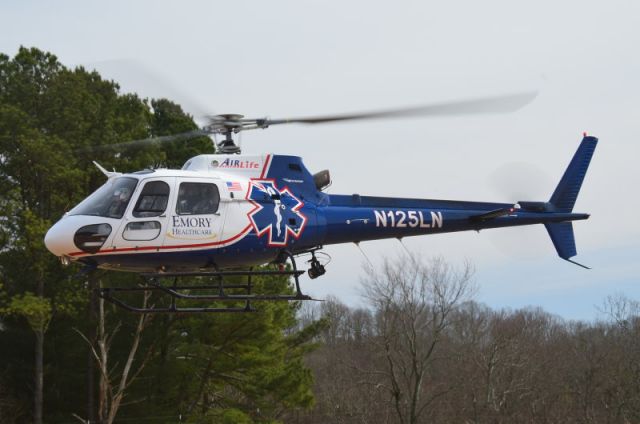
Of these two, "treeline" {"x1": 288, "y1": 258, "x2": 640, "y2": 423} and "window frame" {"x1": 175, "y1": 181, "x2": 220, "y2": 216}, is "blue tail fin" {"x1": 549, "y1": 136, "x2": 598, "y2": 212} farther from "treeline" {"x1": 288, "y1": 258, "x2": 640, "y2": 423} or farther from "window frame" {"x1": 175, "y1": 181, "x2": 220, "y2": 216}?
"treeline" {"x1": 288, "y1": 258, "x2": 640, "y2": 423}

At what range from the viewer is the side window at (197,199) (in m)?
12.3

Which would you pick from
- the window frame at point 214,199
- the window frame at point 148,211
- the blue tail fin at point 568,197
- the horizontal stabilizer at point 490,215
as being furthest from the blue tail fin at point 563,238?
the window frame at point 148,211

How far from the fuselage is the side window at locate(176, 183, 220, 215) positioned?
1cm

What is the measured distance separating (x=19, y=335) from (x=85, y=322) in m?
2.85

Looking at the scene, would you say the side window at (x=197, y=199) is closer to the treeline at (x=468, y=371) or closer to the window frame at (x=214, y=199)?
the window frame at (x=214, y=199)

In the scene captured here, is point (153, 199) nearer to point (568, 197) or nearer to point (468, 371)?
point (568, 197)

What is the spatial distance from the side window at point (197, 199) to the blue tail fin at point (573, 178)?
24.2 ft

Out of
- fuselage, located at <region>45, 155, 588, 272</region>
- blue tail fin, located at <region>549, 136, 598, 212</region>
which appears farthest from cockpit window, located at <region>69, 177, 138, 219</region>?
blue tail fin, located at <region>549, 136, 598, 212</region>

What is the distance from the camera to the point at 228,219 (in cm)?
1262

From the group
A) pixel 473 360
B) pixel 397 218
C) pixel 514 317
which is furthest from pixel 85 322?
pixel 514 317

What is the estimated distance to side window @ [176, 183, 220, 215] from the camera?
40.5ft

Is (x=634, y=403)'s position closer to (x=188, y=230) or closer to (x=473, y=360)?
(x=473, y=360)

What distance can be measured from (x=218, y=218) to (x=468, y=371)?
4571cm

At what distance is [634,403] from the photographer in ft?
165
